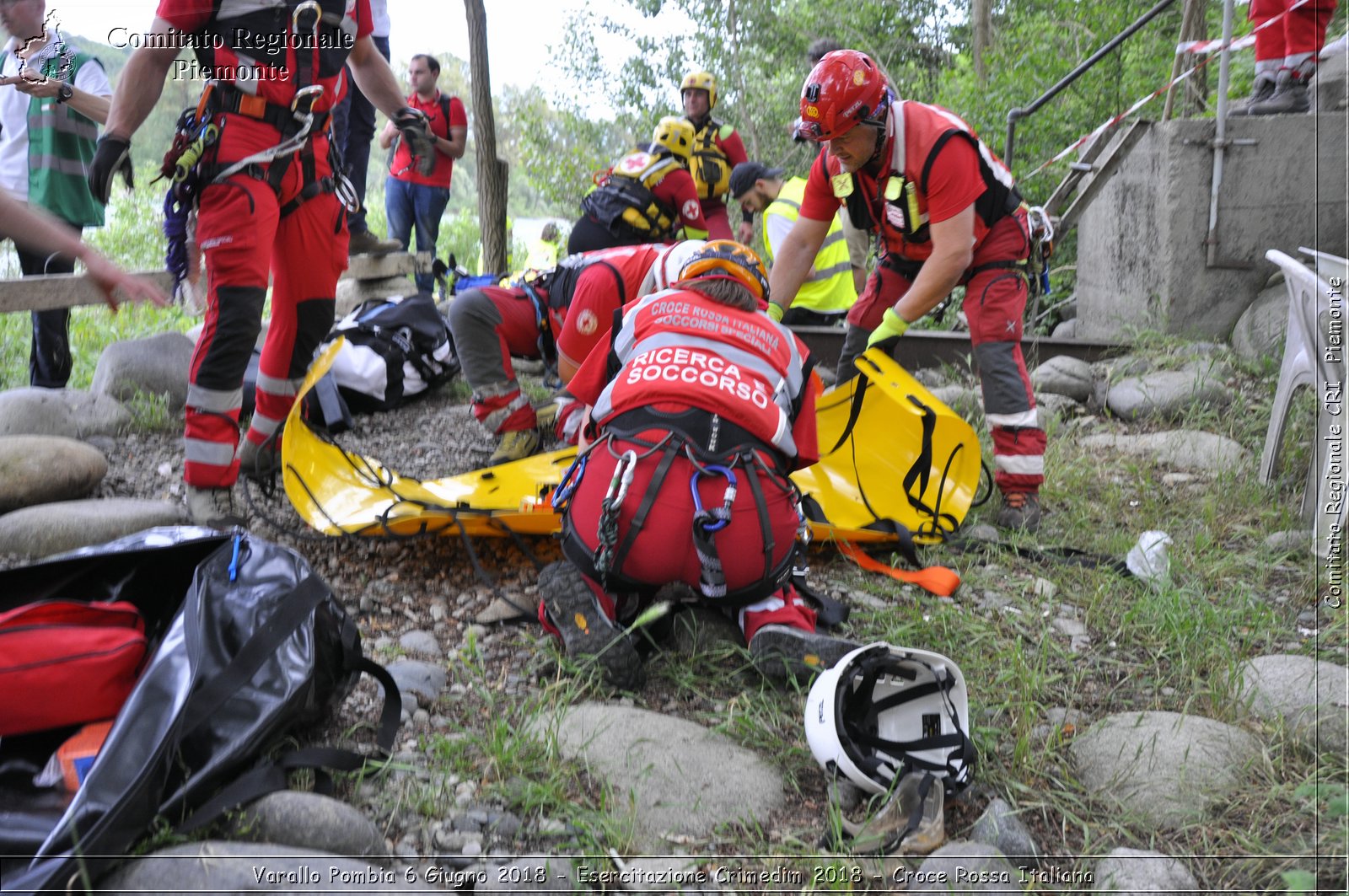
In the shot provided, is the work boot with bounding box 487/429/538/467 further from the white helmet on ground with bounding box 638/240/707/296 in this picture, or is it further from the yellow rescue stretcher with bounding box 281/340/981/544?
the white helmet on ground with bounding box 638/240/707/296

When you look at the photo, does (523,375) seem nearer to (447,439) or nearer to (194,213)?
(447,439)

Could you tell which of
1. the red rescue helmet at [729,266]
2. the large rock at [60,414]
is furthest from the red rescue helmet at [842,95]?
the large rock at [60,414]

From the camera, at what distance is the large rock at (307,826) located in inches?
75.3

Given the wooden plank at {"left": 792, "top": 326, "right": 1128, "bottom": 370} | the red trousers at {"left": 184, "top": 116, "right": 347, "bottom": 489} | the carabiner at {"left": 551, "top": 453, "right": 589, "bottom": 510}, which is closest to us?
the carabiner at {"left": 551, "top": 453, "right": 589, "bottom": 510}

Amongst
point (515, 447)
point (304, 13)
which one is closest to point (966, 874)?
point (515, 447)

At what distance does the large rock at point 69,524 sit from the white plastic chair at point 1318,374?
3.85 meters

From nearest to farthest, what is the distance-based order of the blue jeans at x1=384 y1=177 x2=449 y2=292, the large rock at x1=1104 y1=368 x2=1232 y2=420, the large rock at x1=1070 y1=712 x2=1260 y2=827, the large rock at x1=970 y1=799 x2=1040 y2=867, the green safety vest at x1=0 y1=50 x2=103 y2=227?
the large rock at x1=970 y1=799 x2=1040 y2=867 → the large rock at x1=1070 y1=712 x2=1260 y2=827 → the green safety vest at x1=0 y1=50 x2=103 y2=227 → the large rock at x1=1104 y1=368 x2=1232 y2=420 → the blue jeans at x1=384 y1=177 x2=449 y2=292

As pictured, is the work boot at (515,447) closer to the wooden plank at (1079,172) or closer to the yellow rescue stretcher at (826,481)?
the yellow rescue stretcher at (826,481)

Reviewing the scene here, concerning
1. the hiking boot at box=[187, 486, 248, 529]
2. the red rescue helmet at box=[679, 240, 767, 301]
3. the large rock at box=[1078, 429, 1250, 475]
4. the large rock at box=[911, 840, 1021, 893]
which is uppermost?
the red rescue helmet at box=[679, 240, 767, 301]

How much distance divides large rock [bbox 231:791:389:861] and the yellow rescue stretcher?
1.33m

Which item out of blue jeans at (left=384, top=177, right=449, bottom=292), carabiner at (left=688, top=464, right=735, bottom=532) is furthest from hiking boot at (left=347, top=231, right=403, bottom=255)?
carabiner at (left=688, top=464, right=735, bottom=532)

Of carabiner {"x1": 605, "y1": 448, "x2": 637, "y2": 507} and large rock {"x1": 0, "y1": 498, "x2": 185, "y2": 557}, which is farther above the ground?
carabiner {"x1": 605, "y1": 448, "x2": 637, "y2": 507}

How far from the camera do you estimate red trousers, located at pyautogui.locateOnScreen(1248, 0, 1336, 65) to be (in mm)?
5680

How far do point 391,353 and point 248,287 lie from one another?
6.03 feet
